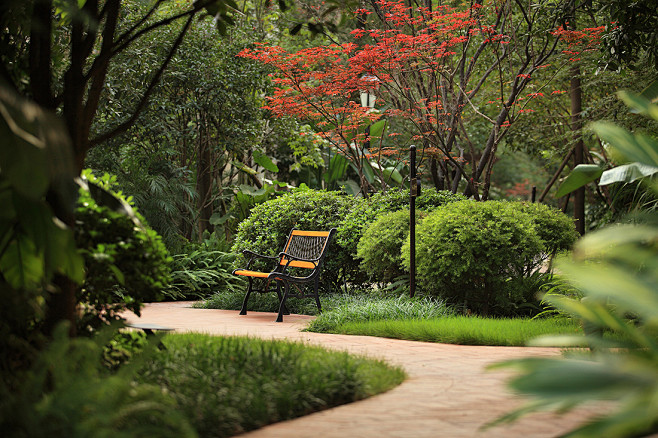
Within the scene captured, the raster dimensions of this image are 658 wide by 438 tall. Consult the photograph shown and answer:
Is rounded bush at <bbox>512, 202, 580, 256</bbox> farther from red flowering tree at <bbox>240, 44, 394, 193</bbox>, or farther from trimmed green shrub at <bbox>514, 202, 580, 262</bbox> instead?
red flowering tree at <bbox>240, 44, 394, 193</bbox>

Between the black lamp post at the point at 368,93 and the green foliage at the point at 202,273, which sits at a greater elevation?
the black lamp post at the point at 368,93

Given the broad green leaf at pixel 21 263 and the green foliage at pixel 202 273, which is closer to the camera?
the broad green leaf at pixel 21 263

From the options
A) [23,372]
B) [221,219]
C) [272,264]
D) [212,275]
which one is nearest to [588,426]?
[23,372]

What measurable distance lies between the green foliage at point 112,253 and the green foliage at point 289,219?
19.3 feet

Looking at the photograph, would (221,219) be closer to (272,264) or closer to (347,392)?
(272,264)

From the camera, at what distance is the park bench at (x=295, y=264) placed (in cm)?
818

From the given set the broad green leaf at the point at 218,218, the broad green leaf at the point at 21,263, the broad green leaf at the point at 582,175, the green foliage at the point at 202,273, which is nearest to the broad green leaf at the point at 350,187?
the broad green leaf at the point at 218,218

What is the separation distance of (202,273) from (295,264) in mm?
2765

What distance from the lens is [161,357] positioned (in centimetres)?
392

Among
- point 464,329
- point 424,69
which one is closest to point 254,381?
point 464,329

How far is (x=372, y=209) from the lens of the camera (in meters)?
9.92

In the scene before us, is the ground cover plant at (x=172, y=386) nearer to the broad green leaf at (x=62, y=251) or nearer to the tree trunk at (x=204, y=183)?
the broad green leaf at (x=62, y=251)

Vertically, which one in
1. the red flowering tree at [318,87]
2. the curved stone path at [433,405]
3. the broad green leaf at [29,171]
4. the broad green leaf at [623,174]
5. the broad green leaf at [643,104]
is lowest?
the curved stone path at [433,405]

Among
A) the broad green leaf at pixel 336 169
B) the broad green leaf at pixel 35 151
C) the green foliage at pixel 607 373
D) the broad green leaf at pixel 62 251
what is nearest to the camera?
the green foliage at pixel 607 373
